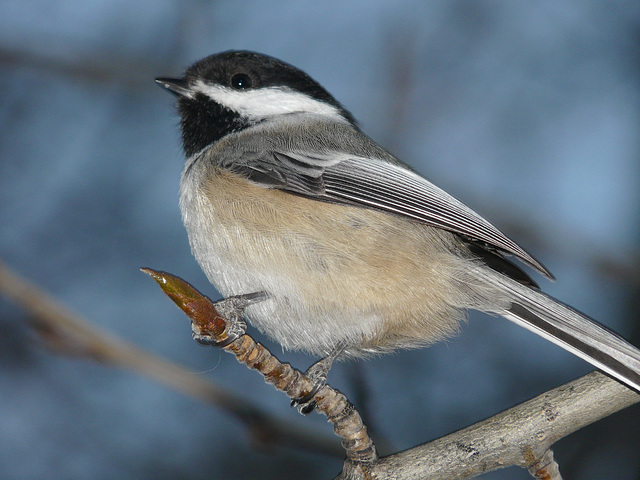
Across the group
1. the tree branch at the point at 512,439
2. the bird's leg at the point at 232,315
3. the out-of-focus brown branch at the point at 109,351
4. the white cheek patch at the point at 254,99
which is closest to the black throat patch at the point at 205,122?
the white cheek patch at the point at 254,99

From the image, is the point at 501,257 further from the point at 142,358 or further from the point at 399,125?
the point at 399,125

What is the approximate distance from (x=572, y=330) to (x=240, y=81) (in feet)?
5.04

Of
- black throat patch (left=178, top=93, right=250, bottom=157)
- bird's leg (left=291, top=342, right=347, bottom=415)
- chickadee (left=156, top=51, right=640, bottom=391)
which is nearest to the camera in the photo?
bird's leg (left=291, top=342, right=347, bottom=415)

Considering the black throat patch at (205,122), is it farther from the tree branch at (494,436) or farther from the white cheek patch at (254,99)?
the tree branch at (494,436)

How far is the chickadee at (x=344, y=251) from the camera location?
80.4 inches

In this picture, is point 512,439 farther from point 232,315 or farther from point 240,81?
point 240,81

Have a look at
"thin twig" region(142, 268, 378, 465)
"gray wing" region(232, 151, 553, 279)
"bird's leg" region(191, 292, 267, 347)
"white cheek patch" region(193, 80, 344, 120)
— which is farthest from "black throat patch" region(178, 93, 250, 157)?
"thin twig" region(142, 268, 378, 465)

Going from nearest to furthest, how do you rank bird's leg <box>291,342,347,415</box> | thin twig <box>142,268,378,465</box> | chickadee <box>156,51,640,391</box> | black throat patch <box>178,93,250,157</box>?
thin twig <box>142,268,378,465</box>, bird's leg <box>291,342,347,415</box>, chickadee <box>156,51,640,391</box>, black throat patch <box>178,93,250,157</box>

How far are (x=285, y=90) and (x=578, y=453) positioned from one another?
89.2 inches

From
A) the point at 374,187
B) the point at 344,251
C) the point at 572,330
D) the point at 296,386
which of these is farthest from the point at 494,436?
the point at 374,187

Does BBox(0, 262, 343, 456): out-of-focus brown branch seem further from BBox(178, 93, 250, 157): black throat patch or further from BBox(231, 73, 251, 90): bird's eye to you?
BBox(231, 73, 251, 90): bird's eye

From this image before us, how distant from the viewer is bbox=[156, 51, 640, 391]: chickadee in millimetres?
2041

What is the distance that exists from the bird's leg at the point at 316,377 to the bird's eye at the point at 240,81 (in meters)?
1.08

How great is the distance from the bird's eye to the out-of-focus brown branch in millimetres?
1095
